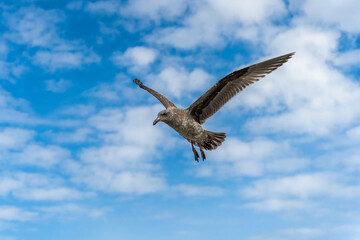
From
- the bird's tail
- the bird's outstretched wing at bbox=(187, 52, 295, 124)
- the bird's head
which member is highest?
the bird's outstretched wing at bbox=(187, 52, 295, 124)

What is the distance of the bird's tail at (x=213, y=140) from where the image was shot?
12836mm

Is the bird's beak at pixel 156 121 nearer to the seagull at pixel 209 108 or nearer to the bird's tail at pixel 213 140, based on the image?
the seagull at pixel 209 108

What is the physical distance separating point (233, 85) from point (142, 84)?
4.40 m

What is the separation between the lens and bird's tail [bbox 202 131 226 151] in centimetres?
1284

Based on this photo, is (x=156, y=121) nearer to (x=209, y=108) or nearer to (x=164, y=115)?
(x=164, y=115)

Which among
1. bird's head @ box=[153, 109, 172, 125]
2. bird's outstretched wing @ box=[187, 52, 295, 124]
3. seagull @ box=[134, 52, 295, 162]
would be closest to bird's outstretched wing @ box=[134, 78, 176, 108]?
seagull @ box=[134, 52, 295, 162]

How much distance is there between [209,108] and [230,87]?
0.90m

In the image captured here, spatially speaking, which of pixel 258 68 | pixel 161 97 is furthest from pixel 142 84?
pixel 258 68

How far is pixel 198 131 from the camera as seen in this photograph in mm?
12445

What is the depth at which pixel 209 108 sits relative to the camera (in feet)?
41.7

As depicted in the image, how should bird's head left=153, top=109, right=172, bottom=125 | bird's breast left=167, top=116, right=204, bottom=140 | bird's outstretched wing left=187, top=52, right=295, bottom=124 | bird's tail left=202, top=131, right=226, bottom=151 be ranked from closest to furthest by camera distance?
1. bird's head left=153, top=109, right=172, bottom=125
2. bird's breast left=167, top=116, right=204, bottom=140
3. bird's outstretched wing left=187, top=52, right=295, bottom=124
4. bird's tail left=202, top=131, right=226, bottom=151

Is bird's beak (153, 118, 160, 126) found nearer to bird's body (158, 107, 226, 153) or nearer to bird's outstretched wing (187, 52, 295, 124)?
bird's body (158, 107, 226, 153)

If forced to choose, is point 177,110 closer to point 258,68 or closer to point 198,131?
point 198,131

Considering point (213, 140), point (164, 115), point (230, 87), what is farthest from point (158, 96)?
point (230, 87)
